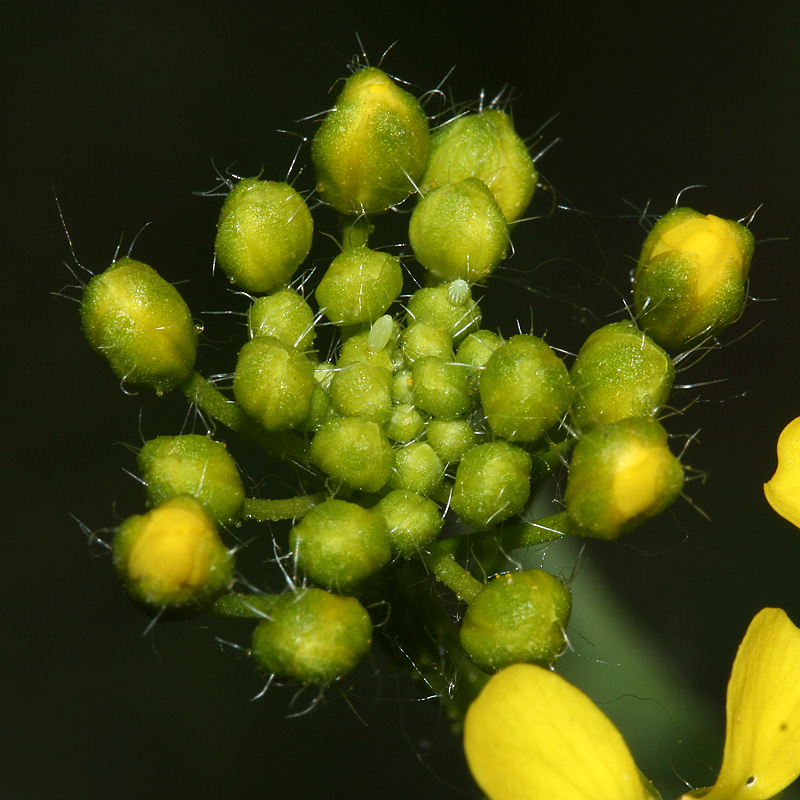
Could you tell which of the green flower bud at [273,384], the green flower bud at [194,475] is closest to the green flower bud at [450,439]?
the green flower bud at [273,384]

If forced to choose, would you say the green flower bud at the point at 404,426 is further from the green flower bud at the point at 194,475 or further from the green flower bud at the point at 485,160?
the green flower bud at the point at 485,160

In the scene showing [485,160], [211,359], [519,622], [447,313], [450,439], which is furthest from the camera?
[211,359]

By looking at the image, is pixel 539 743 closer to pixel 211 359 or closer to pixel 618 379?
pixel 618 379

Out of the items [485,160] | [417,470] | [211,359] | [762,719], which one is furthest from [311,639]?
[211,359]

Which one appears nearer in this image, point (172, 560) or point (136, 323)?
point (172, 560)

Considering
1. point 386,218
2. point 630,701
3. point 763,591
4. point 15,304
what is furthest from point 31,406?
point 763,591

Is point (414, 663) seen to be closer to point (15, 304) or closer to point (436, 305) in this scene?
point (436, 305)
